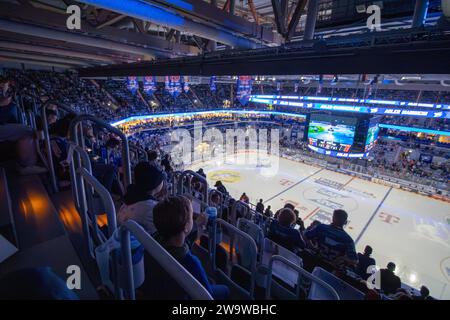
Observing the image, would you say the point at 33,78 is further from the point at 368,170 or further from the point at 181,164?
the point at 368,170

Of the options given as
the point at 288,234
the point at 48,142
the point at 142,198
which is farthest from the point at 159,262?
the point at 48,142

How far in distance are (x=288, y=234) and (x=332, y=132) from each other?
363 inches

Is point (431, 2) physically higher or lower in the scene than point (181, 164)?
higher

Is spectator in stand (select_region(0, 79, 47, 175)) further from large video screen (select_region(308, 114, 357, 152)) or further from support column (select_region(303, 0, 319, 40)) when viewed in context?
large video screen (select_region(308, 114, 357, 152))

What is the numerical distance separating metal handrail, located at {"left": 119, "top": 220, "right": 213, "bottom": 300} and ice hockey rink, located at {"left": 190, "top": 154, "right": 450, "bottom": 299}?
1001 centimetres

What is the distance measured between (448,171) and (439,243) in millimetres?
13055

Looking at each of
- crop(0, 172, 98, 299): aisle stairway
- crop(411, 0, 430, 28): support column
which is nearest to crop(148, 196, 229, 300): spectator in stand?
crop(0, 172, 98, 299): aisle stairway

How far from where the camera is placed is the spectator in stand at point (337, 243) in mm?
3600

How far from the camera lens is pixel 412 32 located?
9.11 ft

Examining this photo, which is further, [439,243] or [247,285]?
[439,243]

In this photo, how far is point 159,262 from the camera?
963 millimetres

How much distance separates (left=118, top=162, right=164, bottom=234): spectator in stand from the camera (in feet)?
6.43

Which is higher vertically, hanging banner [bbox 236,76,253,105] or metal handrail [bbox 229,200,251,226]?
hanging banner [bbox 236,76,253,105]

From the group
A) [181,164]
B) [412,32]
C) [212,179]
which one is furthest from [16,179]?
[181,164]
